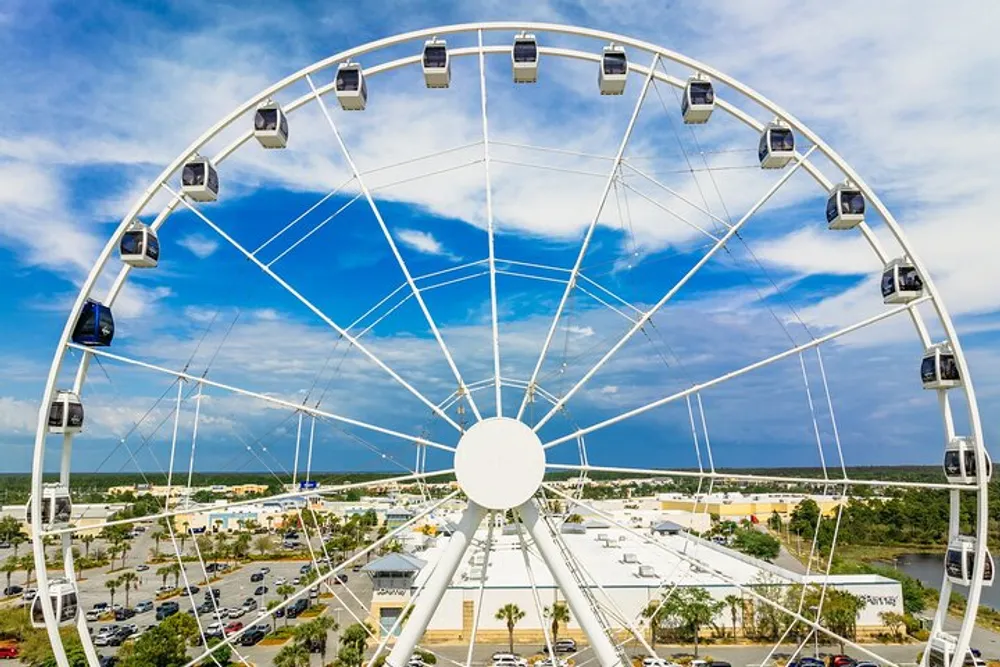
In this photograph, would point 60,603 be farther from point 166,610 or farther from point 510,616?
point 166,610

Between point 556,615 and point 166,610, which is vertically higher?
point 556,615

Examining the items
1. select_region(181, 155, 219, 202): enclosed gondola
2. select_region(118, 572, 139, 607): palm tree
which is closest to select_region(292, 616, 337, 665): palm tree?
select_region(118, 572, 139, 607): palm tree

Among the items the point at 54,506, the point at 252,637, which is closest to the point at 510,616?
the point at 252,637

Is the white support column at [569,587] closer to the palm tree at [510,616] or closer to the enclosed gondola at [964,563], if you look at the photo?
the enclosed gondola at [964,563]

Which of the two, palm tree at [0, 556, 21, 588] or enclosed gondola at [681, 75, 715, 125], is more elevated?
enclosed gondola at [681, 75, 715, 125]

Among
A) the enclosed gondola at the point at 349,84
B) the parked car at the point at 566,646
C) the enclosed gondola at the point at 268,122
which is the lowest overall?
the parked car at the point at 566,646

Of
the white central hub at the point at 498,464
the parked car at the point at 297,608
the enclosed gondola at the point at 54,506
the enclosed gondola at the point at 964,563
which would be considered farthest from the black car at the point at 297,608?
the enclosed gondola at the point at 964,563

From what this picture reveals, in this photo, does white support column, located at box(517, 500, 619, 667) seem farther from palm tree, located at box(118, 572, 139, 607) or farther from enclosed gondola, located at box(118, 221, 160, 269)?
palm tree, located at box(118, 572, 139, 607)
